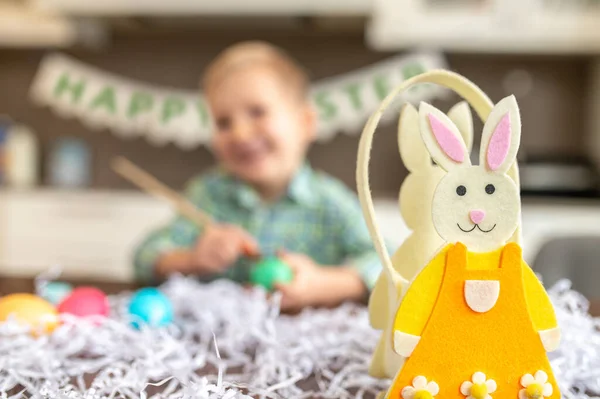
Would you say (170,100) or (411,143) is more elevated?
(170,100)

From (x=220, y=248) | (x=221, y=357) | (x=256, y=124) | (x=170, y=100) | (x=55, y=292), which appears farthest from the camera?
(x=170, y=100)

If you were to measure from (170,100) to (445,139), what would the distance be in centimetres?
207

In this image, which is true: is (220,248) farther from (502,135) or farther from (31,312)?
(502,135)

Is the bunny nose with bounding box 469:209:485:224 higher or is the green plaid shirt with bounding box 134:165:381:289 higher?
the bunny nose with bounding box 469:209:485:224

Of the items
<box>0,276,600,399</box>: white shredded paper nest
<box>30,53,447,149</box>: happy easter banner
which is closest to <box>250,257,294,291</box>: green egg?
<box>0,276,600,399</box>: white shredded paper nest

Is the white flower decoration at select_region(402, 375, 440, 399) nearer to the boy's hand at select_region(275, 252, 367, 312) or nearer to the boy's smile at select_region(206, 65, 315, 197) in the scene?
the boy's hand at select_region(275, 252, 367, 312)

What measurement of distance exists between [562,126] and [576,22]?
1.72ft

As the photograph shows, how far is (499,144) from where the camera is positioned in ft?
1.20

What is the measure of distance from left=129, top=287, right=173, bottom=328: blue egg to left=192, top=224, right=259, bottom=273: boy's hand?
0.77 feet

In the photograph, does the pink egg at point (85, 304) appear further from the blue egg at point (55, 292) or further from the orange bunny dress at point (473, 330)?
the orange bunny dress at point (473, 330)

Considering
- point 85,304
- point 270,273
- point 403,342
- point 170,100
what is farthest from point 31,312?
point 170,100

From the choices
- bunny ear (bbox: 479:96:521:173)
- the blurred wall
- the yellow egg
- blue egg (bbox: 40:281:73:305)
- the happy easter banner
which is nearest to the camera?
bunny ear (bbox: 479:96:521:173)

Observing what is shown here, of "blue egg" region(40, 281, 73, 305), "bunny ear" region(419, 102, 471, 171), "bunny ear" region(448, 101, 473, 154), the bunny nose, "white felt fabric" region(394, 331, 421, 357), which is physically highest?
"bunny ear" region(448, 101, 473, 154)

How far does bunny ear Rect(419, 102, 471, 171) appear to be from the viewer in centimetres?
37
